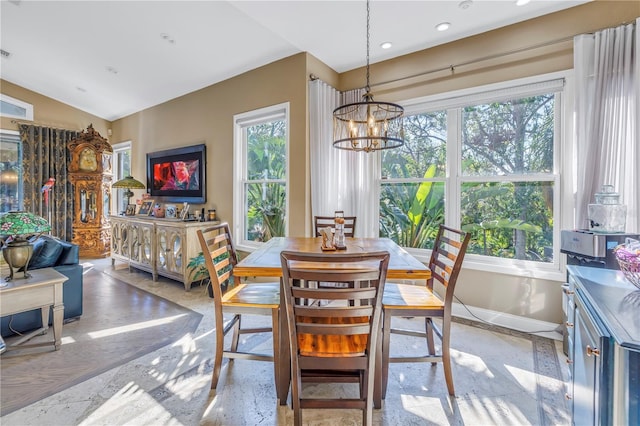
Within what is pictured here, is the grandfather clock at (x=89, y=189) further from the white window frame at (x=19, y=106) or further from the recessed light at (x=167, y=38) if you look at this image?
the recessed light at (x=167, y=38)

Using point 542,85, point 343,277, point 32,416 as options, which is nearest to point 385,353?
point 343,277

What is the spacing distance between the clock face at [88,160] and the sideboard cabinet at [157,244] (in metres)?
1.53

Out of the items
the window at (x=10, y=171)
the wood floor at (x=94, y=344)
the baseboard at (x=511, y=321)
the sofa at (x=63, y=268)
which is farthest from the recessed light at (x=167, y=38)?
the baseboard at (x=511, y=321)

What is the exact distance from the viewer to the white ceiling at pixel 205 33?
272cm

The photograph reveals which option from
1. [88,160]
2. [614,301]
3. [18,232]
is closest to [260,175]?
[18,232]

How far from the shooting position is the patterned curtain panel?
18.2 ft

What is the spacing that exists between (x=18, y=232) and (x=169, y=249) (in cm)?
204

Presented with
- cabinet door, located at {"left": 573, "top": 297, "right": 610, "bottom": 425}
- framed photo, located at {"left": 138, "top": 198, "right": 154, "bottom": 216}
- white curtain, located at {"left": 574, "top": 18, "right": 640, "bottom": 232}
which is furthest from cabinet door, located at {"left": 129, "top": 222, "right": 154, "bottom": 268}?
white curtain, located at {"left": 574, "top": 18, "right": 640, "bottom": 232}

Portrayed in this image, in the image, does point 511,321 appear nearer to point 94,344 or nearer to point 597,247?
point 597,247

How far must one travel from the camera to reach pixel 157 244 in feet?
14.3

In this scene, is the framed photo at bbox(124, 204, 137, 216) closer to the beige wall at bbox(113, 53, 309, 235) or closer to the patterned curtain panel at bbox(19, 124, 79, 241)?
the beige wall at bbox(113, 53, 309, 235)

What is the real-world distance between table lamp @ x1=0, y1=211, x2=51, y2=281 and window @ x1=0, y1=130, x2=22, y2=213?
14.5ft

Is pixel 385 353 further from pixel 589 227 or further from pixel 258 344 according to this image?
pixel 589 227

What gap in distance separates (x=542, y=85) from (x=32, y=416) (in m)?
4.37
